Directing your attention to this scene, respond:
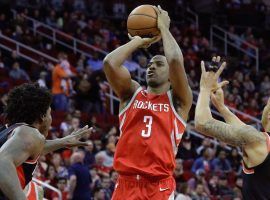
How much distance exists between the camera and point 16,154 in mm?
4719

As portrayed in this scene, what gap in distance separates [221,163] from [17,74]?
15.4 feet

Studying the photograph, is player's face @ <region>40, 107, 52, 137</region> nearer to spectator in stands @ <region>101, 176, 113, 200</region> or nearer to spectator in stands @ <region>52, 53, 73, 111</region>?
spectator in stands @ <region>101, 176, 113, 200</region>

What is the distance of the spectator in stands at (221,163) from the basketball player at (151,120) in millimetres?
8464

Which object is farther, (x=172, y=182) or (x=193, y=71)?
(x=193, y=71)

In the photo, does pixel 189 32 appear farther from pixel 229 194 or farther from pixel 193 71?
pixel 229 194

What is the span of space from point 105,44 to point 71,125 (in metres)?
Answer: 6.68

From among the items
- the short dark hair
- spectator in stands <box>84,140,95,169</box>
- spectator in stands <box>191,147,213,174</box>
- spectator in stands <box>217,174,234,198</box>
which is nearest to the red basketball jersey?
the short dark hair

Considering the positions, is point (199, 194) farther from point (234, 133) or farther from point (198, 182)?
point (234, 133)

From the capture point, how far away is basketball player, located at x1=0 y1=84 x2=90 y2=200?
4.63 metres

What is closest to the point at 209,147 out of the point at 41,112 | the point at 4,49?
the point at 4,49

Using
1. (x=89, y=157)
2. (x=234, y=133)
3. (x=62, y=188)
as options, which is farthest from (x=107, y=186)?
(x=234, y=133)

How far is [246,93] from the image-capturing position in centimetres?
2003

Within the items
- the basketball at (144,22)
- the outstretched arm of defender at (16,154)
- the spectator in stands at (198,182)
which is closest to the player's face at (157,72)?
the basketball at (144,22)

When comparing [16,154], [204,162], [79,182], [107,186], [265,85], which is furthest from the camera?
[265,85]
